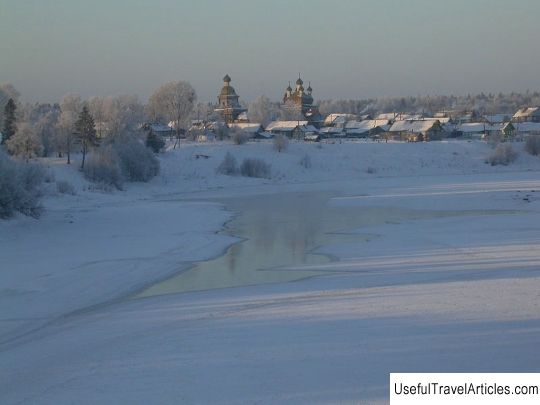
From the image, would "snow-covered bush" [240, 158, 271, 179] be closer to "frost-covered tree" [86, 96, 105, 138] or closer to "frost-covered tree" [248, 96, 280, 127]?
"frost-covered tree" [86, 96, 105, 138]

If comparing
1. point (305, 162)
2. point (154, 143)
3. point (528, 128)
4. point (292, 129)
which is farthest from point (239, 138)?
point (528, 128)

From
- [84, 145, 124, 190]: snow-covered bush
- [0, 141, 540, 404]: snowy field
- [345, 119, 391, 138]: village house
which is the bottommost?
[0, 141, 540, 404]: snowy field

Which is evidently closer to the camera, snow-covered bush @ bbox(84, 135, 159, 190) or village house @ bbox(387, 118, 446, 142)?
snow-covered bush @ bbox(84, 135, 159, 190)

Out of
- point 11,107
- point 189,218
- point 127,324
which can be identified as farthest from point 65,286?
point 11,107

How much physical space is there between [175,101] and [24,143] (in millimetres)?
27272

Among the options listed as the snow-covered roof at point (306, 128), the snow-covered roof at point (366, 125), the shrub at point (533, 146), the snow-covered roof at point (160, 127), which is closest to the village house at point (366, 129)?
the snow-covered roof at point (366, 125)

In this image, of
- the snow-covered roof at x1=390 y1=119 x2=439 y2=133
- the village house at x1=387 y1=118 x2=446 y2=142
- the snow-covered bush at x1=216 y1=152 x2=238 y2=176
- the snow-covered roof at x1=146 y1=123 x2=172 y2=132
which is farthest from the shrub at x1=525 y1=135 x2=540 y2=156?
the snow-covered roof at x1=146 y1=123 x2=172 y2=132

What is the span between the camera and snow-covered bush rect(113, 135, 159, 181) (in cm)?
4241

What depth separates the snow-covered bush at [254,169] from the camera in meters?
49.8

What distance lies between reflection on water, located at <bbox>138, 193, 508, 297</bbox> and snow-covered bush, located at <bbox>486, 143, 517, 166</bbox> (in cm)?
2422

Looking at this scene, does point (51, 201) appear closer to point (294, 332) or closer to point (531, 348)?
point (294, 332)

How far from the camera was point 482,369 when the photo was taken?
9.00 metres

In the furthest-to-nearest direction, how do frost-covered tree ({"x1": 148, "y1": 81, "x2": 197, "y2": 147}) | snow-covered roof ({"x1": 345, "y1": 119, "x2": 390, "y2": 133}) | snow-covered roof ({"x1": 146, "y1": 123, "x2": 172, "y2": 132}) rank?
snow-covered roof ({"x1": 345, "y1": 119, "x2": 390, "y2": 133})
snow-covered roof ({"x1": 146, "y1": 123, "x2": 172, "y2": 132})
frost-covered tree ({"x1": 148, "y1": 81, "x2": 197, "y2": 147})

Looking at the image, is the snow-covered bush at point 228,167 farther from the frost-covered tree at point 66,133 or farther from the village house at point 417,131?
the village house at point 417,131
